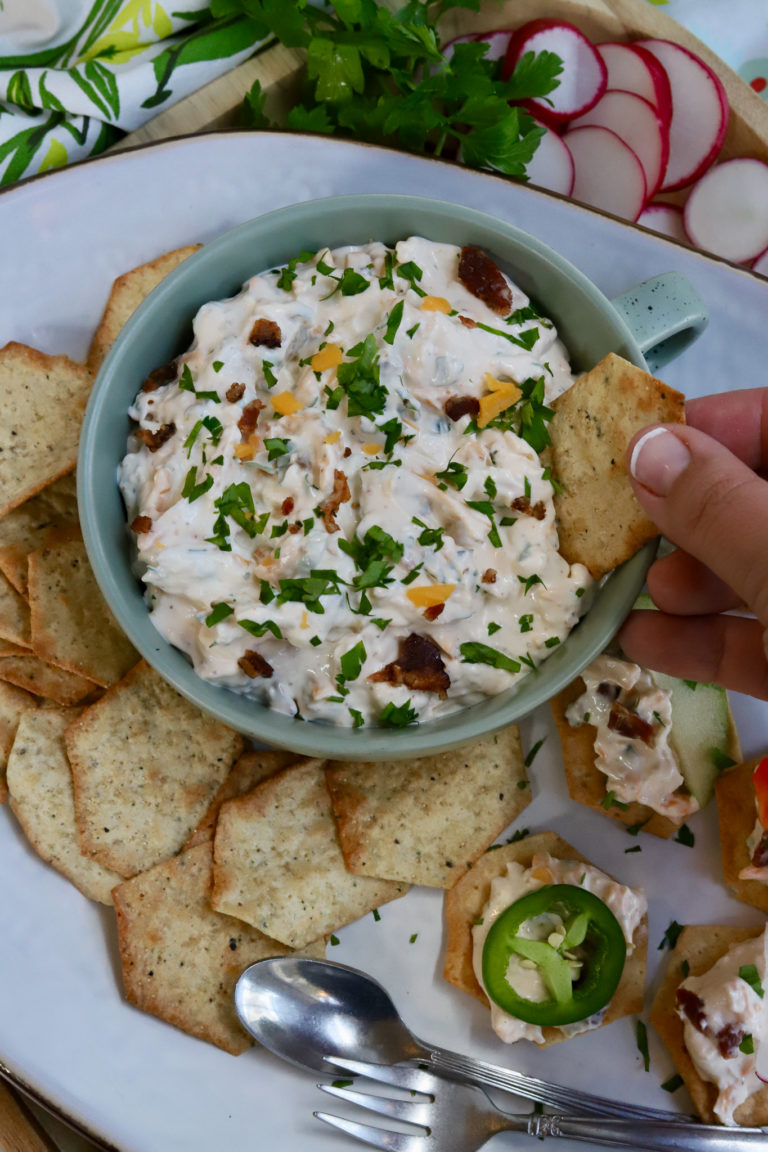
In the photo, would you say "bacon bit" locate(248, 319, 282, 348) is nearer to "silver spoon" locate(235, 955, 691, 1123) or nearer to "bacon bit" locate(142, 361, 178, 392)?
"bacon bit" locate(142, 361, 178, 392)

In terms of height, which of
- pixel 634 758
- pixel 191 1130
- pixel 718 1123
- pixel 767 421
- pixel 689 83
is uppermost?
pixel 689 83

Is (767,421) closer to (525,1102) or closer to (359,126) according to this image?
(359,126)

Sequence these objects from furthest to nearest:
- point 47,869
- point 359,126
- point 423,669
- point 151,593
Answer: point 359,126 → point 47,869 → point 151,593 → point 423,669

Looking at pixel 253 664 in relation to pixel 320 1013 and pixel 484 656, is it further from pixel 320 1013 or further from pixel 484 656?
pixel 320 1013

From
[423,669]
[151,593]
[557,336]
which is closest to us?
[423,669]

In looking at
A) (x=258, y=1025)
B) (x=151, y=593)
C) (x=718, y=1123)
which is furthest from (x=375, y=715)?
(x=718, y=1123)

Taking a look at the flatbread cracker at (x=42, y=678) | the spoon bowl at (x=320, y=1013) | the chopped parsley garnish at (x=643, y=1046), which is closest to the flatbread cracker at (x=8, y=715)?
the flatbread cracker at (x=42, y=678)

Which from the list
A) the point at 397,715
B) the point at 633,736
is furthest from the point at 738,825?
the point at 397,715
